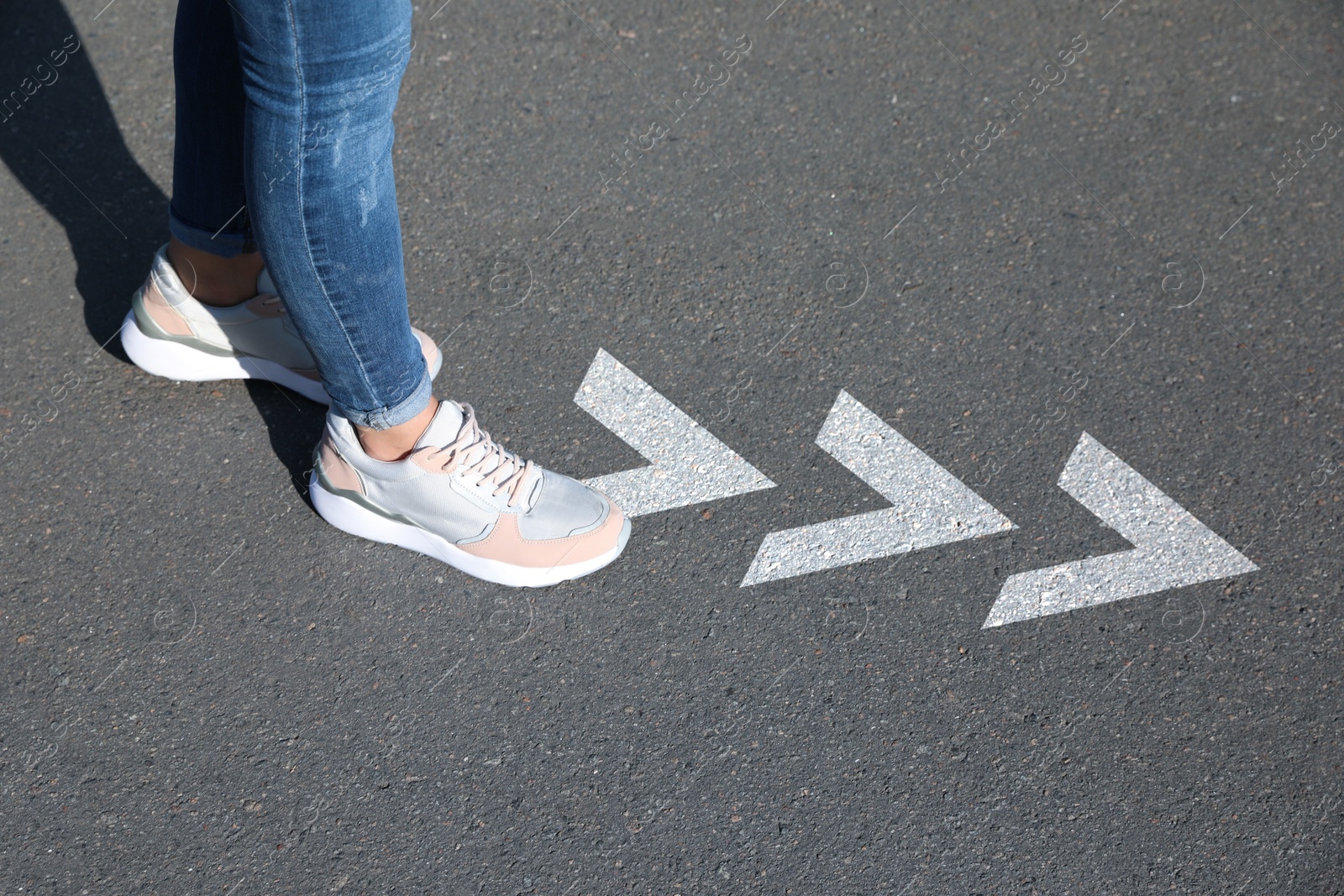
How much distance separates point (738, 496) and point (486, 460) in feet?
2.15

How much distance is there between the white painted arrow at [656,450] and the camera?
2580mm

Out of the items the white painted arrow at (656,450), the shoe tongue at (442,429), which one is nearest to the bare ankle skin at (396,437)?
the shoe tongue at (442,429)

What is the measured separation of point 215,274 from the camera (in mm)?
2424

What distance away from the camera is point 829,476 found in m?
2.63

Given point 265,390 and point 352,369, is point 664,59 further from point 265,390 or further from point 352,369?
point 352,369

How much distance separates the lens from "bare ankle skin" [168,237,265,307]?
240 centimetres

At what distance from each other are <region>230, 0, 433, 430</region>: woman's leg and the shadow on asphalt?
0.67 metres

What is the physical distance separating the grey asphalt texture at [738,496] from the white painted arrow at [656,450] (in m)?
0.05

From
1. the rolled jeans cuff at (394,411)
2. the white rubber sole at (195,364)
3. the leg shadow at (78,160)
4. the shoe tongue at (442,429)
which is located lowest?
the leg shadow at (78,160)

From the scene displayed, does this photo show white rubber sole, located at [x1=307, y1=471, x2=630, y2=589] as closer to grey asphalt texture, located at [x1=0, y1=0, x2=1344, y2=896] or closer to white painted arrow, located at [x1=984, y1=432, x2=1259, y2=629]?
grey asphalt texture, located at [x1=0, y1=0, x2=1344, y2=896]

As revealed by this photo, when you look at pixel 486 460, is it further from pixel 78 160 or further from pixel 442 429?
pixel 78 160

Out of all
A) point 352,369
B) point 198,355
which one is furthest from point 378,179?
point 198,355

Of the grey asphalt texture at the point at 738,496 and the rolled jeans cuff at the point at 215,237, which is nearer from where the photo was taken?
the grey asphalt texture at the point at 738,496

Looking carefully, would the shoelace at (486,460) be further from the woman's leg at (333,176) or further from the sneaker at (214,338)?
the sneaker at (214,338)
